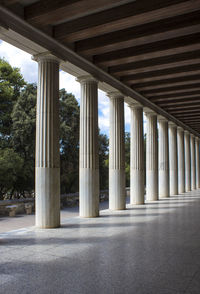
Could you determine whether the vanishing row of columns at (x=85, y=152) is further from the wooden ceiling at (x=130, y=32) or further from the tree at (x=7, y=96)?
the tree at (x=7, y=96)

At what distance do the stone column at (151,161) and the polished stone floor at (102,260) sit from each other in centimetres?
2246

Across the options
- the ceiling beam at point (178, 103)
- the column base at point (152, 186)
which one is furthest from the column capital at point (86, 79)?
the column base at point (152, 186)

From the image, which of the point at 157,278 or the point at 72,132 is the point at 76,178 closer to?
the point at 72,132

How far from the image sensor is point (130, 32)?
21.6 meters

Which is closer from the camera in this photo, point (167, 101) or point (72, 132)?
point (167, 101)

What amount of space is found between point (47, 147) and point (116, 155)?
41.4ft

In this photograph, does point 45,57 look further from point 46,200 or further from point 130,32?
point 46,200

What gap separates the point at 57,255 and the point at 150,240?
5.72 m

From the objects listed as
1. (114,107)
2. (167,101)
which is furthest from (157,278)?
(167,101)

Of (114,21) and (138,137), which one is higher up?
(114,21)

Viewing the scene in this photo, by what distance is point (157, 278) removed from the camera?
1064cm

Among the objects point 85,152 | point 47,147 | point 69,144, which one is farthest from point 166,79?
point 69,144

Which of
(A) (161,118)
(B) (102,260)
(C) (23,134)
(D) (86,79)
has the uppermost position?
(A) (161,118)

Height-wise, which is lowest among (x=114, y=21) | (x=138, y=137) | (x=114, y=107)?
(x=138, y=137)
